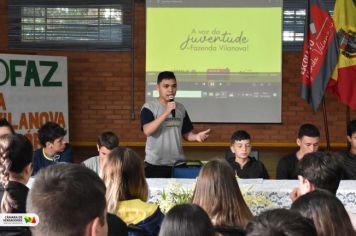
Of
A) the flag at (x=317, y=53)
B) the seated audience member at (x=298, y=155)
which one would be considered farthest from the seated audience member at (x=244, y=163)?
the flag at (x=317, y=53)

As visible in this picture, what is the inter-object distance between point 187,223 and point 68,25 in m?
6.28

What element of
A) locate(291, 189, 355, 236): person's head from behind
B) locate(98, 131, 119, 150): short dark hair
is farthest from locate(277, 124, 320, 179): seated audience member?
locate(291, 189, 355, 236): person's head from behind

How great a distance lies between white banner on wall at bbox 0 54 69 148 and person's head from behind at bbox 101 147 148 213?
13.3 ft

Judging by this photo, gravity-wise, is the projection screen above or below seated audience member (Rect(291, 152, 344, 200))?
above

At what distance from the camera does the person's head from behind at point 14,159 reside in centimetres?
259

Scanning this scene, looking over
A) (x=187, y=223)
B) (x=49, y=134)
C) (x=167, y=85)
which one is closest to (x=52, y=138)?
(x=49, y=134)

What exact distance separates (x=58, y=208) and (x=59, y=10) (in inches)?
264

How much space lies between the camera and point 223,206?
2.64 meters

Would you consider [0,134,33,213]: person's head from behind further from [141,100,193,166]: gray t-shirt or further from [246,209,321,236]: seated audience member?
[141,100,193,166]: gray t-shirt

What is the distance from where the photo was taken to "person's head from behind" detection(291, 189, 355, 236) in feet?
5.93

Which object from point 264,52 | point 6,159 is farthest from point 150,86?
point 6,159

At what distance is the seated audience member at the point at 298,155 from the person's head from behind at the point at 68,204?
3580mm

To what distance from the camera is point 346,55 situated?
702cm

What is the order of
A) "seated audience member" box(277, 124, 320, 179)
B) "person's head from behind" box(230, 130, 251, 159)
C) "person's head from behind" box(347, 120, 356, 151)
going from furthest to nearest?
1. "person's head from behind" box(347, 120, 356, 151)
2. "person's head from behind" box(230, 130, 251, 159)
3. "seated audience member" box(277, 124, 320, 179)
